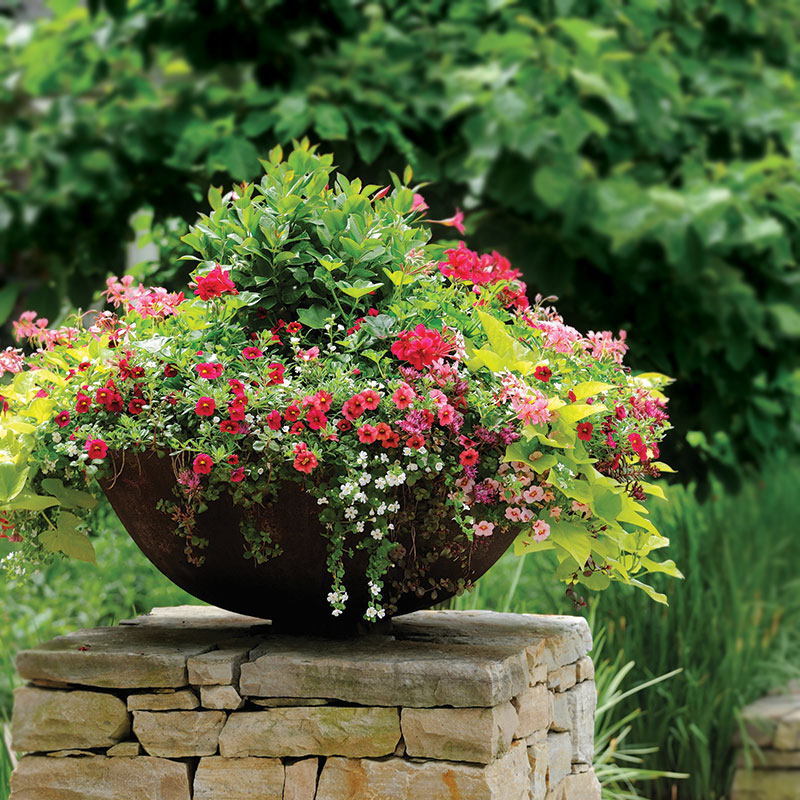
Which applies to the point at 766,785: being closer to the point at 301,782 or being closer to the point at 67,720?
the point at 301,782

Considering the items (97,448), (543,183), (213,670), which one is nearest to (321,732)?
(213,670)

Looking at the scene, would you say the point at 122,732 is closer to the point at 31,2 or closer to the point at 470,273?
the point at 470,273

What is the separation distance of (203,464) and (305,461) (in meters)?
0.15

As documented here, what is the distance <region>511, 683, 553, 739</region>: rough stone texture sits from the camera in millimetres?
1626

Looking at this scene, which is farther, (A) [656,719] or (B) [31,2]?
(B) [31,2]

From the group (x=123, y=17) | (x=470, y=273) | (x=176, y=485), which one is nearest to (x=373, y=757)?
(x=176, y=485)

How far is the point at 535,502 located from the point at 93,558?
0.73 meters

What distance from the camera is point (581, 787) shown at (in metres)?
1.89

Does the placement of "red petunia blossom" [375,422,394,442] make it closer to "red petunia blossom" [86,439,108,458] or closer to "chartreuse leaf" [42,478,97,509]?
"red petunia blossom" [86,439,108,458]

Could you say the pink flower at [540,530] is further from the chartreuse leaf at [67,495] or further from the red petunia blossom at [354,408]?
the chartreuse leaf at [67,495]

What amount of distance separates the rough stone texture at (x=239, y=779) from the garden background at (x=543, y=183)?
128cm

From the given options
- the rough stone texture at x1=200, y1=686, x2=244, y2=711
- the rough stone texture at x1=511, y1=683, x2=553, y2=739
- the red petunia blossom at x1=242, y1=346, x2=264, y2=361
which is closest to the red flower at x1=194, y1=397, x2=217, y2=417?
the red petunia blossom at x1=242, y1=346, x2=264, y2=361

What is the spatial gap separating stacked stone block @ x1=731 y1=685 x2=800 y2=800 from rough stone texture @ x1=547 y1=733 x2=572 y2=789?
166 centimetres

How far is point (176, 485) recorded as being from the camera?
152 cm
